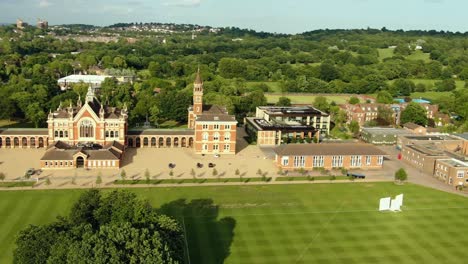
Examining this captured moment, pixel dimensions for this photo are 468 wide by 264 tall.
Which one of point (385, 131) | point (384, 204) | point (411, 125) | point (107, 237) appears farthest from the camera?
point (411, 125)

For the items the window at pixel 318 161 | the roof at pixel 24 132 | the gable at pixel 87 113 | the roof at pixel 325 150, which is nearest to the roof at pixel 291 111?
the roof at pixel 325 150

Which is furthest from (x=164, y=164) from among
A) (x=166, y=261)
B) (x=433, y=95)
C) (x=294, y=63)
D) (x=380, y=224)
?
(x=294, y=63)

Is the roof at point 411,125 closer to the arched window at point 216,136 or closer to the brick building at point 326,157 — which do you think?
the brick building at point 326,157

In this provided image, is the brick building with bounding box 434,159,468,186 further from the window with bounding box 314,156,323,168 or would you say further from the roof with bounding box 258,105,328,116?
the roof with bounding box 258,105,328,116

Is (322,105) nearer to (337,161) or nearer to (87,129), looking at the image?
Result: (337,161)

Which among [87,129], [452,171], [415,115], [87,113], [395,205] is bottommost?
[395,205]

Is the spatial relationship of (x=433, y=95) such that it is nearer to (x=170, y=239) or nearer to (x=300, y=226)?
(x=300, y=226)

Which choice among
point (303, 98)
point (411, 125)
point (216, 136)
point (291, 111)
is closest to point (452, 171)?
point (411, 125)
